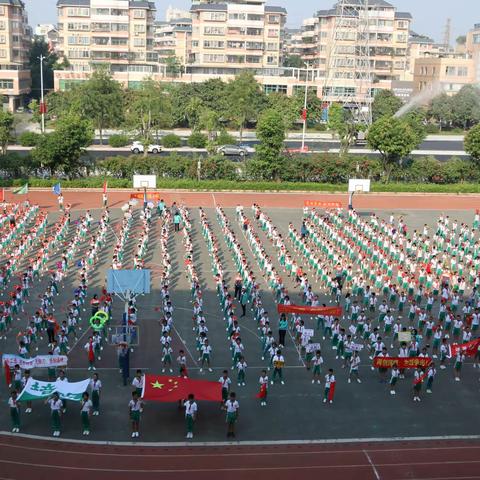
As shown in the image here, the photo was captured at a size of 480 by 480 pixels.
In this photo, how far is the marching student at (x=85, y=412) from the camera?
1424 cm

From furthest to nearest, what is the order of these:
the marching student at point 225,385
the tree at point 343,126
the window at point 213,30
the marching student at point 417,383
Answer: the window at point 213,30 < the tree at point 343,126 < the marching student at point 417,383 < the marching student at point 225,385

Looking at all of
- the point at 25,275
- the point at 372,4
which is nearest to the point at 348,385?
the point at 25,275

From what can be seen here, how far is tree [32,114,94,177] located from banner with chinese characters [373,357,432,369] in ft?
96.5

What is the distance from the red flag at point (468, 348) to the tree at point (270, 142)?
27.0 m

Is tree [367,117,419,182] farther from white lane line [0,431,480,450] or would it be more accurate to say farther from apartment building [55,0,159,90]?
apartment building [55,0,159,90]

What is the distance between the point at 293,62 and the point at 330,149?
47.2 m

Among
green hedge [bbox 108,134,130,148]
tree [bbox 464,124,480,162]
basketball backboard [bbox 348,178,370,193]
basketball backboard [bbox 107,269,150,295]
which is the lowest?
basketball backboard [bbox 107,269,150,295]

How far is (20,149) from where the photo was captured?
5806 centimetres

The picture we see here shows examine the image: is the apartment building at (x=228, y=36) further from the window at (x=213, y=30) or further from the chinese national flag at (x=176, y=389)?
the chinese national flag at (x=176, y=389)

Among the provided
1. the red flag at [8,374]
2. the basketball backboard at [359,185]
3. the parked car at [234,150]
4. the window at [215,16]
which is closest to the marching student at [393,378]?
the red flag at [8,374]

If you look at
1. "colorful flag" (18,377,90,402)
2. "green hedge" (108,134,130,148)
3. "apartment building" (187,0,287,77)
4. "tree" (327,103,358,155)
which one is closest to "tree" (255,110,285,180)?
"tree" (327,103,358,155)

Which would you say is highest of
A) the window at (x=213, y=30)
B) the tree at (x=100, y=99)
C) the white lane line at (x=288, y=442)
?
the window at (x=213, y=30)

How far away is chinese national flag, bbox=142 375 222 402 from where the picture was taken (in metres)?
14.7

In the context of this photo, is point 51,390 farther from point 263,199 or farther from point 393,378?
point 263,199
